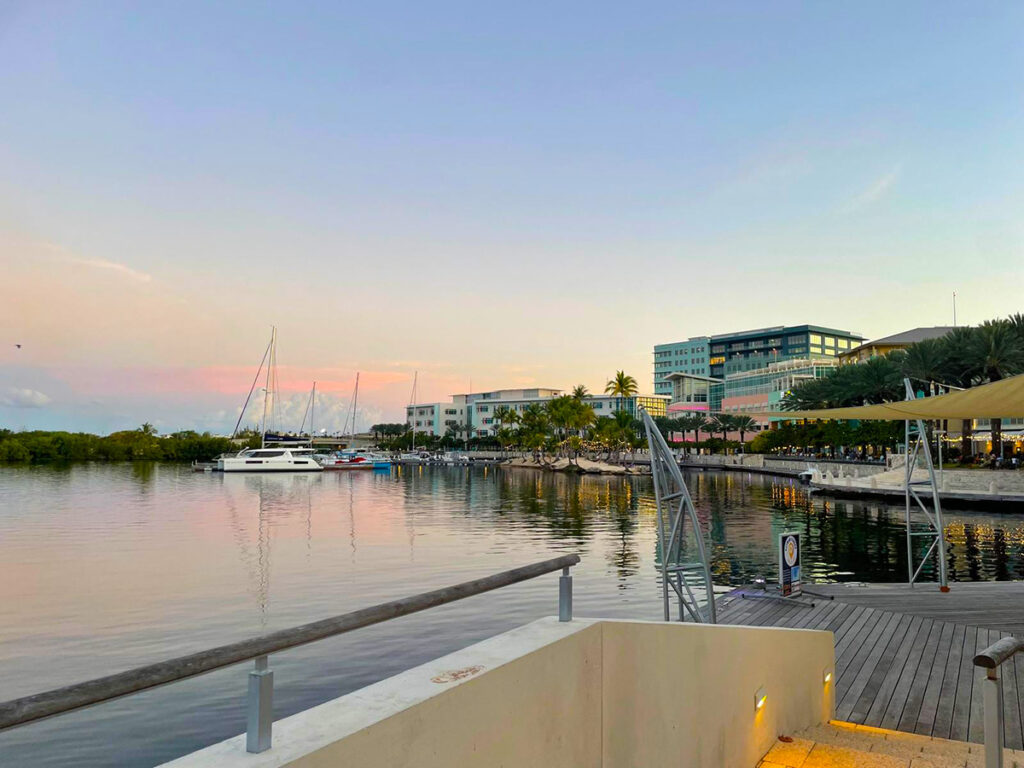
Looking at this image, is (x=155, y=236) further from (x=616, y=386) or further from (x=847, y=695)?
(x=616, y=386)

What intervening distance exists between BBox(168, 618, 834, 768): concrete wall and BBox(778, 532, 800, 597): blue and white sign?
Result: 275 inches

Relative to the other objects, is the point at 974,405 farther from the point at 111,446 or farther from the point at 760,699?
the point at 111,446

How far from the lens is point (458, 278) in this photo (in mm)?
50406

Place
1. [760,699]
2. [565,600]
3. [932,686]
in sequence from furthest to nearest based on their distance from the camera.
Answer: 1. [932,686]
2. [760,699]
3. [565,600]

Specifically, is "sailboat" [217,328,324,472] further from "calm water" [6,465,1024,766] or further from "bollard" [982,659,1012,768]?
"bollard" [982,659,1012,768]

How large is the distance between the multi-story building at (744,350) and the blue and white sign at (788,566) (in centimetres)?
13863

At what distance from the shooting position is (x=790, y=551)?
12.8 meters

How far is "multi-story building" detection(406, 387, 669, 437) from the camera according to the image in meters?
170

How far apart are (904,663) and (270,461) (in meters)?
91.9

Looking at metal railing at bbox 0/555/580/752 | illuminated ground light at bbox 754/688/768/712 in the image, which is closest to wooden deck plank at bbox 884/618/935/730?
illuminated ground light at bbox 754/688/768/712

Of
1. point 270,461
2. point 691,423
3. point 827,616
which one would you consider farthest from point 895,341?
point 827,616

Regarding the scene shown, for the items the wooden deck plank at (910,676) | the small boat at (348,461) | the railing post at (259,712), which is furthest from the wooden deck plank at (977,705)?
the small boat at (348,461)

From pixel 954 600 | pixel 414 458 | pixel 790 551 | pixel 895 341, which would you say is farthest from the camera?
pixel 414 458

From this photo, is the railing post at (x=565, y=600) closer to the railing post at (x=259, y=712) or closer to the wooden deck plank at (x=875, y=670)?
the railing post at (x=259, y=712)
